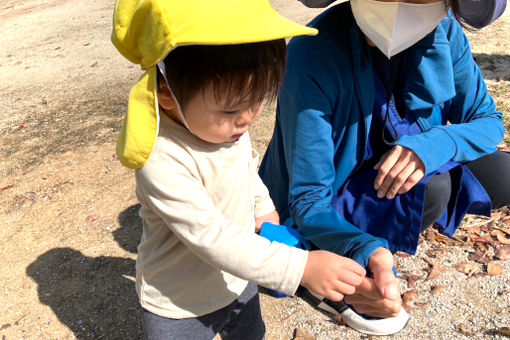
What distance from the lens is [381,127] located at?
2.30 m

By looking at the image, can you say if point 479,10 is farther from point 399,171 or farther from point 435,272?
point 435,272

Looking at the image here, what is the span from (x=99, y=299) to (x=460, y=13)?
6.93 feet

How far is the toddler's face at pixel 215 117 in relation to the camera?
133 centimetres

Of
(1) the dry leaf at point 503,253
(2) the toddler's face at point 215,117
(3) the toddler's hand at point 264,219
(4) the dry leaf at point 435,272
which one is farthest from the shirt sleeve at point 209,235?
(1) the dry leaf at point 503,253

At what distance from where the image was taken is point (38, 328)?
2436mm

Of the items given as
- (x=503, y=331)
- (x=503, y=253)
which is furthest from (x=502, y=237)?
(x=503, y=331)

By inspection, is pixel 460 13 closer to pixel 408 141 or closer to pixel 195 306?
pixel 408 141

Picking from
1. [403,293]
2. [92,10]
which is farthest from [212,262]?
[92,10]

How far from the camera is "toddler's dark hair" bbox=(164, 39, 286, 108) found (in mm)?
1257

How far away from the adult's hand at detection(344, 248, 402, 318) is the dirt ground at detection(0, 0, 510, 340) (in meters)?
0.61

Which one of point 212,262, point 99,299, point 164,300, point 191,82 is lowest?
point 99,299

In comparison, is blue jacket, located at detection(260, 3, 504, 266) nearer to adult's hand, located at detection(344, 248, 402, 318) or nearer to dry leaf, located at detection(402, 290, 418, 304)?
adult's hand, located at detection(344, 248, 402, 318)

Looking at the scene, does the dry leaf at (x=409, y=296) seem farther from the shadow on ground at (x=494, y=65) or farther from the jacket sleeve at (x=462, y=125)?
the shadow on ground at (x=494, y=65)

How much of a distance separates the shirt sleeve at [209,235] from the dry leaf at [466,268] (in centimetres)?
148
